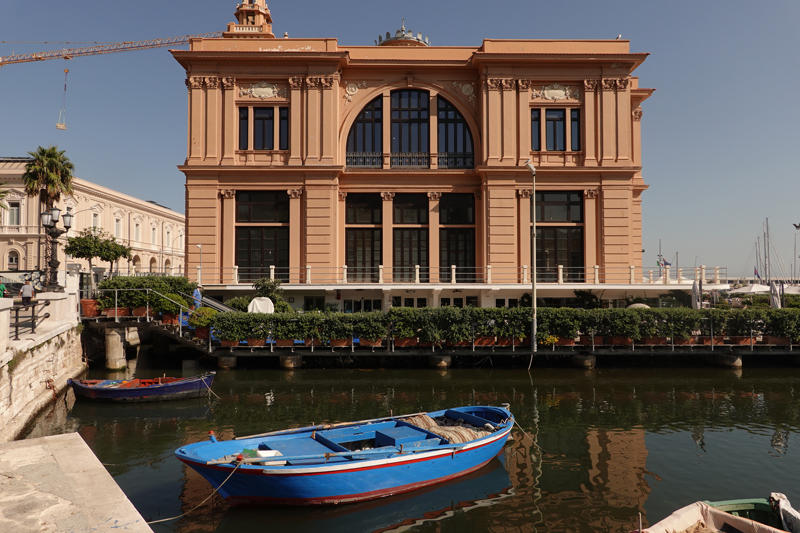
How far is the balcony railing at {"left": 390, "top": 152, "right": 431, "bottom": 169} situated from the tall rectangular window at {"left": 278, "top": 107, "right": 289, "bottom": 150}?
6965 mm

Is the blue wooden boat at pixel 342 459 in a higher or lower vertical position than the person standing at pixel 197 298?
lower

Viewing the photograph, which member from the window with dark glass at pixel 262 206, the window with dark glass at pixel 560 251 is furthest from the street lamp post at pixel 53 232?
the window with dark glass at pixel 560 251

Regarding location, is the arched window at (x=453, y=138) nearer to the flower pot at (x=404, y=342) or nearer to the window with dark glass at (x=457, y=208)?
the window with dark glass at (x=457, y=208)

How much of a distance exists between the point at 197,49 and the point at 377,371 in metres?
24.0

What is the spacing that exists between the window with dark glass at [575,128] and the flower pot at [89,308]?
29.4 metres

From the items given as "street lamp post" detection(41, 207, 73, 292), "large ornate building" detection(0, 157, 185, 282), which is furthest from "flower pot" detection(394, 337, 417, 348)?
"large ornate building" detection(0, 157, 185, 282)

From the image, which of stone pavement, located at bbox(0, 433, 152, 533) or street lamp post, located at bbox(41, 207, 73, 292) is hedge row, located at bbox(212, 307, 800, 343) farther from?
stone pavement, located at bbox(0, 433, 152, 533)

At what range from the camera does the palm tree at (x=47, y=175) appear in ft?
114

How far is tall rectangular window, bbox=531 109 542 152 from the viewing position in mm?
33719

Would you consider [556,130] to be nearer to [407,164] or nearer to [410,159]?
[410,159]

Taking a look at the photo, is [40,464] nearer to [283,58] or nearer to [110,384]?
[110,384]

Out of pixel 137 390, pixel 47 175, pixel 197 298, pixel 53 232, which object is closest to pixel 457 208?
pixel 197 298

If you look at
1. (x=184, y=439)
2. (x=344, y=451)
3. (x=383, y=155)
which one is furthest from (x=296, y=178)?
(x=344, y=451)

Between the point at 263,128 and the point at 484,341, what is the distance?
1997cm
